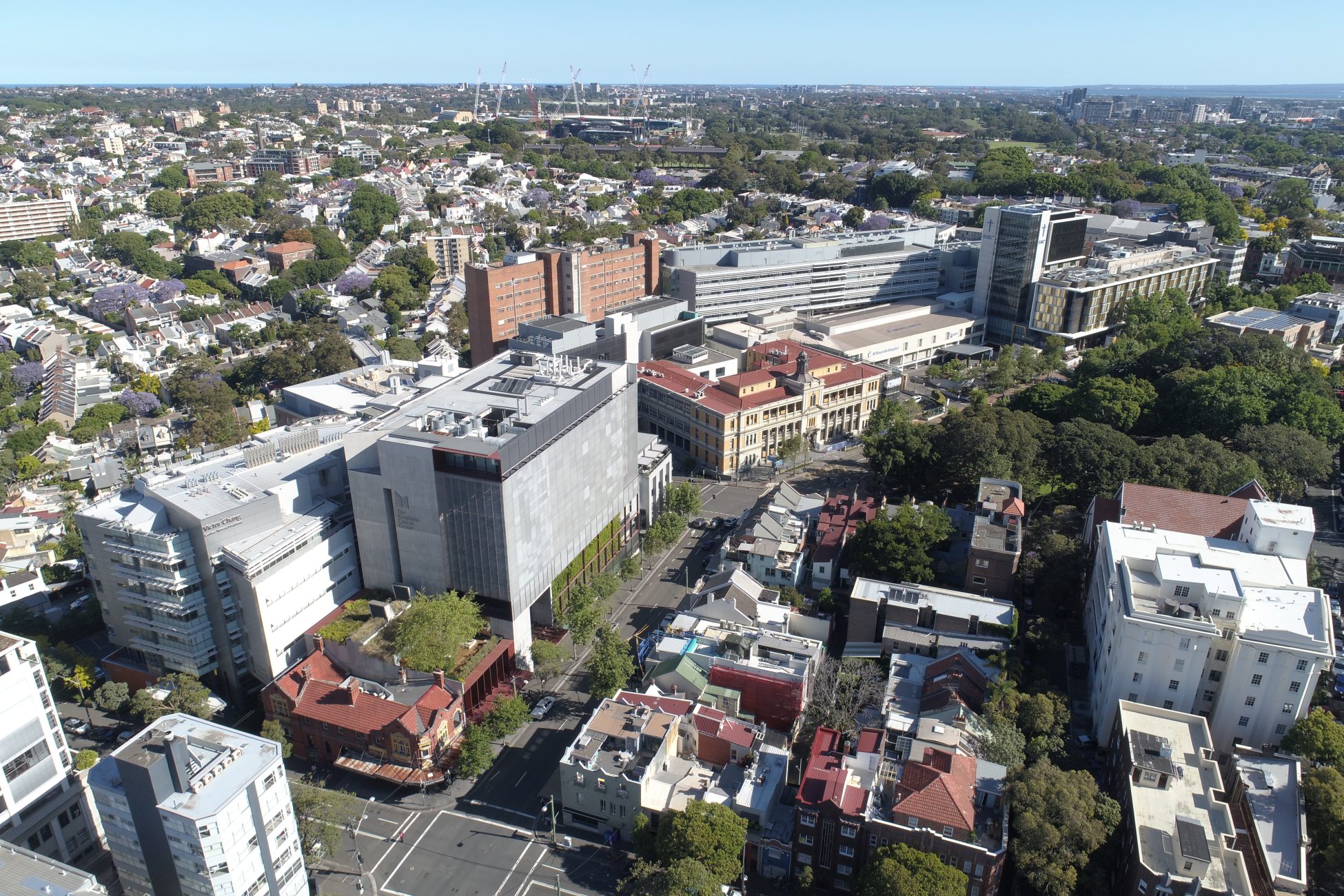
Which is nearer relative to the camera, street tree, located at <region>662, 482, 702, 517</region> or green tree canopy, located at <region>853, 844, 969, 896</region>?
green tree canopy, located at <region>853, 844, 969, 896</region>

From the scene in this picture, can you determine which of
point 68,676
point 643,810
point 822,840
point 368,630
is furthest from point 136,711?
point 822,840

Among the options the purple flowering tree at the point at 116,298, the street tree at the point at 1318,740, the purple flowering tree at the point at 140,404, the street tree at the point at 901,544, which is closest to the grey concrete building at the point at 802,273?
the street tree at the point at 901,544

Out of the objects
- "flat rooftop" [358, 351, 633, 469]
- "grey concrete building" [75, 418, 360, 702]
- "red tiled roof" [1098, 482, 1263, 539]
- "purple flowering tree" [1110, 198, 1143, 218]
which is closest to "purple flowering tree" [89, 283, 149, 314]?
"flat rooftop" [358, 351, 633, 469]

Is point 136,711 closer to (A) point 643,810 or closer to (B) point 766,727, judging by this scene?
(A) point 643,810

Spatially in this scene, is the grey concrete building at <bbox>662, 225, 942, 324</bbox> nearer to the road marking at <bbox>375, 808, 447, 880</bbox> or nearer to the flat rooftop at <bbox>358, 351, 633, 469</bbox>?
the flat rooftop at <bbox>358, 351, 633, 469</bbox>

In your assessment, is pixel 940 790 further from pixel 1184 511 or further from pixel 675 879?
pixel 1184 511

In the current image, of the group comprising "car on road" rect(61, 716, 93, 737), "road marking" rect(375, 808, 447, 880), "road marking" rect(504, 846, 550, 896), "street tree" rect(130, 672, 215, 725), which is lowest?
"car on road" rect(61, 716, 93, 737)
